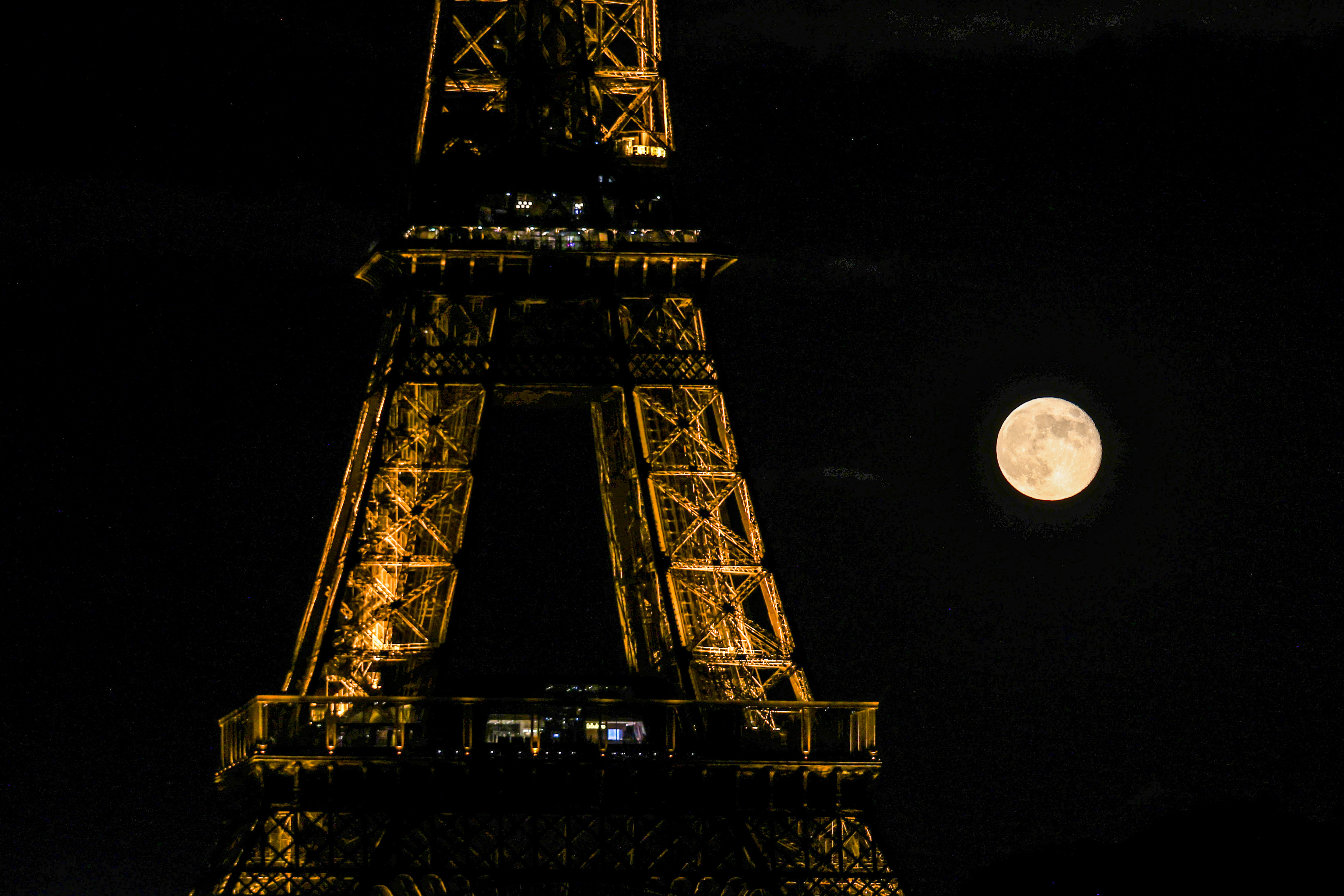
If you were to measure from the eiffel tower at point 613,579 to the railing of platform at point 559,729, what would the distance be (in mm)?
53

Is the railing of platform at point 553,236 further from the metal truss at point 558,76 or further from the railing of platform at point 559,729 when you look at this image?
the railing of platform at point 559,729

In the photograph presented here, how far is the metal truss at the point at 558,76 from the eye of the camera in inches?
1844

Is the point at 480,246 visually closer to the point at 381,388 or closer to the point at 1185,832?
the point at 381,388

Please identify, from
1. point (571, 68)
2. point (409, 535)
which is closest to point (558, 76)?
point (571, 68)

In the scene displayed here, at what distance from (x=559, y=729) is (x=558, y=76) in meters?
12.5

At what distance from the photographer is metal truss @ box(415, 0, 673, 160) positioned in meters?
46.8

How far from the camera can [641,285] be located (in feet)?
153

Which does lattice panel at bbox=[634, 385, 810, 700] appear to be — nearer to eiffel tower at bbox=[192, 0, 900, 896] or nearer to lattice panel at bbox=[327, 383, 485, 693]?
eiffel tower at bbox=[192, 0, 900, 896]

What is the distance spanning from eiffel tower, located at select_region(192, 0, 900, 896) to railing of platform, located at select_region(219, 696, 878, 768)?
53mm

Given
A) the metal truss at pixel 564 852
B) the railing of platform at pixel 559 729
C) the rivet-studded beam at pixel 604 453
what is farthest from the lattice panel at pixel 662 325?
the metal truss at pixel 564 852

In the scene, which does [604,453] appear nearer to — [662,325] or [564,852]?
[662,325]

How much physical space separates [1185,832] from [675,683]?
48.9 feet

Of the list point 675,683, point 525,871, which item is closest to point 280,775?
point 525,871

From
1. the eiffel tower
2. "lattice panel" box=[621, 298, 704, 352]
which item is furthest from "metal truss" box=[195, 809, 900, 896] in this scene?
"lattice panel" box=[621, 298, 704, 352]
